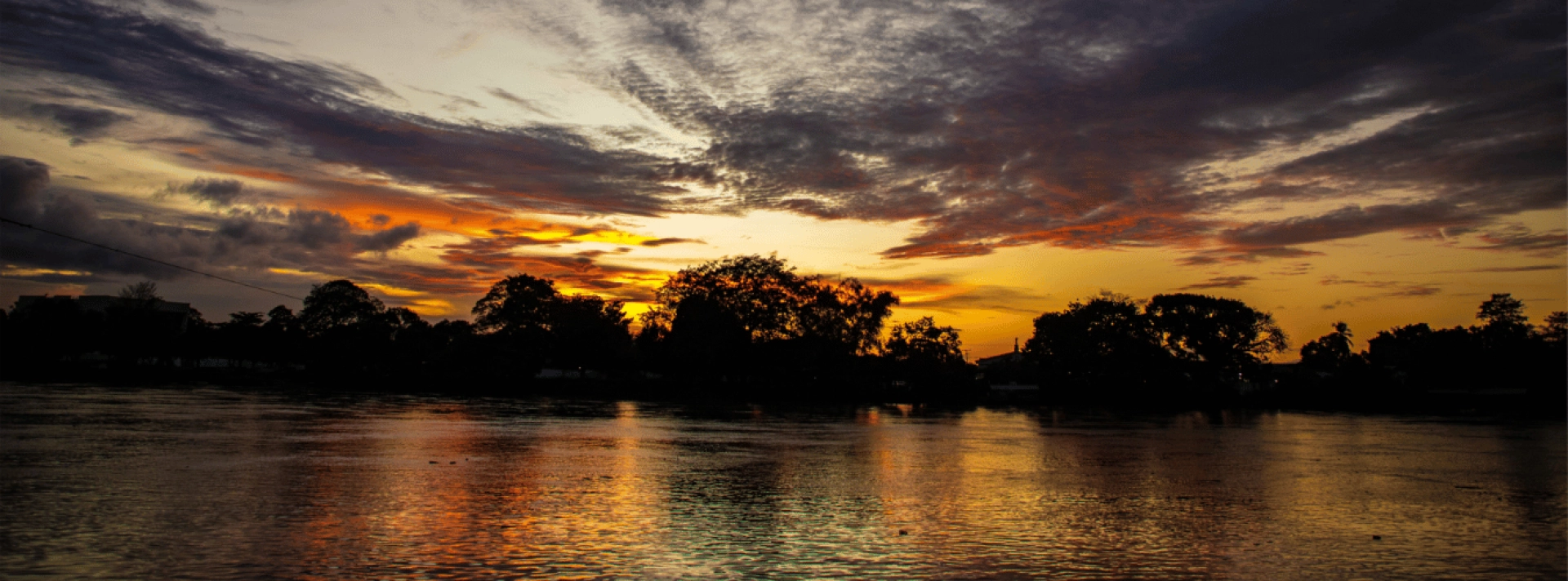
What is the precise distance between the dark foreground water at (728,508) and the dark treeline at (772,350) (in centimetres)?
5608

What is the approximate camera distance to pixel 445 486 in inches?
538

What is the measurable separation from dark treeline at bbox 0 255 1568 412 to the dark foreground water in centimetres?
5608

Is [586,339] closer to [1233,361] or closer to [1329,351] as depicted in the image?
[1233,361]

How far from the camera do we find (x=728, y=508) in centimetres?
1220


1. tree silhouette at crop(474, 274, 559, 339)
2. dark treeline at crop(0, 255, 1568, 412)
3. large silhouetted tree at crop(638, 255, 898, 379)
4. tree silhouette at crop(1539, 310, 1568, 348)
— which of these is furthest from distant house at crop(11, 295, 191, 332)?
tree silhouette at crop(1539, 310, 1568, 348)

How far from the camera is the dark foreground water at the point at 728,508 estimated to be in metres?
8.65

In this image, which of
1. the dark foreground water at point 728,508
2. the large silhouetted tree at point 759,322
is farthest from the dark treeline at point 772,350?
the dark foreground water at point 728,508

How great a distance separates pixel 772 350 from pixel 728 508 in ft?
232

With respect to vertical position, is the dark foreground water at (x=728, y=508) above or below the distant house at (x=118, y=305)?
below

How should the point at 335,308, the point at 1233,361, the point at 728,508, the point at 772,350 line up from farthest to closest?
the point at 335,308 → the point at 1233,361 → the point at 772,350 → the point at 728,508

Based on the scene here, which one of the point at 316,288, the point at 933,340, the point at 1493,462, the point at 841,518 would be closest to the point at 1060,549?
the point at 841,518

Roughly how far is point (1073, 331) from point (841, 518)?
92.5m

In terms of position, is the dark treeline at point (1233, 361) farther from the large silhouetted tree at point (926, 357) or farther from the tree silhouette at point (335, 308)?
the tree silhouette at point (335, 308)

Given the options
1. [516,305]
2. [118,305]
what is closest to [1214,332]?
[516,305]
